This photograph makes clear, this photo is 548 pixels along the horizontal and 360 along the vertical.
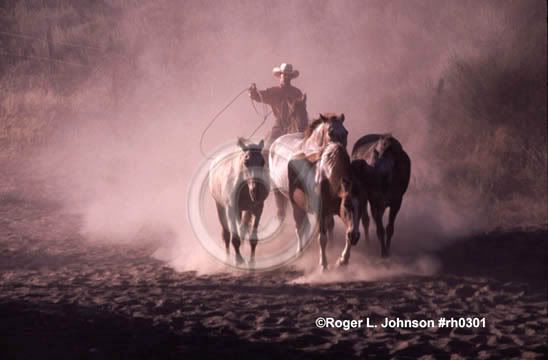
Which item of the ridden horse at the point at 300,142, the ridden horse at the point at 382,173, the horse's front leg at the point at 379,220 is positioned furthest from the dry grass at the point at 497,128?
the ridden horse at the point at 300,142

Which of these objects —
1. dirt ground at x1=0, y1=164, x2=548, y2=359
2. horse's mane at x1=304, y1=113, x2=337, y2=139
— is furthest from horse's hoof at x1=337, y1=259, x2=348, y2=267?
horse's mane at x1=304, y1=113, x2=337, y2=139

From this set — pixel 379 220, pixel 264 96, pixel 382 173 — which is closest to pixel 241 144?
pixel 382 173

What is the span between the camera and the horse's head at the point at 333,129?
28.2 feet

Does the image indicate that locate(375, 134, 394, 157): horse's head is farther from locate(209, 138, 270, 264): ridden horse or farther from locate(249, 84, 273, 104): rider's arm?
locate(249, 84, 273, 104): rider's arm

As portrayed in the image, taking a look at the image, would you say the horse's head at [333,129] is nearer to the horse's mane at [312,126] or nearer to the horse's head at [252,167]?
the horse's mane at [312,126]

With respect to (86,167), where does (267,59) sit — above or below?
above

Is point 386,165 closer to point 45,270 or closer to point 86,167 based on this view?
point 45,270

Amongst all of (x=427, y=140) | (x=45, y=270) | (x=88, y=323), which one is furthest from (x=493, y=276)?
(x=427, y=140)

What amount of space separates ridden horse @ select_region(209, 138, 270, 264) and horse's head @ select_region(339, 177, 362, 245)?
3.30 feet

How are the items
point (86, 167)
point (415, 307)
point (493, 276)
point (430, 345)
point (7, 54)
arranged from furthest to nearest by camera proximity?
point (7, 54) < point (86, 167) < point (493, 276) < point (415, 307) < point (430, 345)

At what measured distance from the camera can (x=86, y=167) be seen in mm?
16344

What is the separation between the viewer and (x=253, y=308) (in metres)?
7.55

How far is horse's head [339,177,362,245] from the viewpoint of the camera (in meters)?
8.19

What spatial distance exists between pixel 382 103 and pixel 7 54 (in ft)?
36.3
